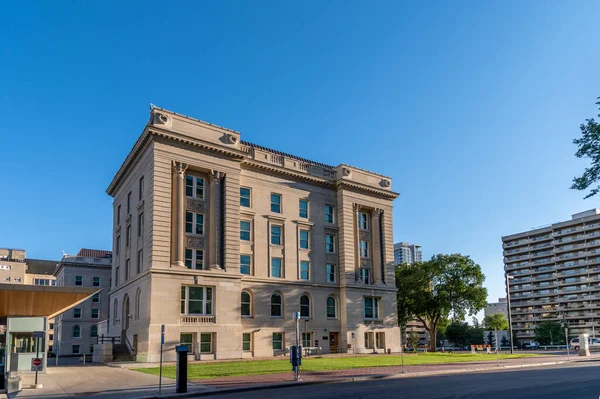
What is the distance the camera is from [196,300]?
4222 cm

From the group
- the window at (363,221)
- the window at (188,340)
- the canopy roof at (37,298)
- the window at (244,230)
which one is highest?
the window at (363,221)

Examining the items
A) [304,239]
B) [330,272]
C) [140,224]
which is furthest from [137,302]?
[330,272]

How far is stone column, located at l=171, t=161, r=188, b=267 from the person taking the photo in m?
41.9

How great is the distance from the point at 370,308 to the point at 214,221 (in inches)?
834

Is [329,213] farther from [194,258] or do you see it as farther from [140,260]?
[140,260]

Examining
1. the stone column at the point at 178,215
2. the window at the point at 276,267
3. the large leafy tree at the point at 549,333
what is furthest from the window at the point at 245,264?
the large leafy tree at the point at 549,333

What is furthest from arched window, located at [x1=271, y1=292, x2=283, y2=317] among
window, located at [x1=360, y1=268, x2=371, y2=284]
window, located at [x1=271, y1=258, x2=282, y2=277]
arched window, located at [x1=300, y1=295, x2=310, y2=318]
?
window, located at [x1=360, y1=268, x2=371, y2=284]

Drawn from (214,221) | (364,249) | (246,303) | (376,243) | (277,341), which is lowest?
(277,341)

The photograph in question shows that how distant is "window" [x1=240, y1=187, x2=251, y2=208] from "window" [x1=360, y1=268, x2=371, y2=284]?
15.8 meters

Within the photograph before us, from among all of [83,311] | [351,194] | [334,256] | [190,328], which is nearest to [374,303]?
[334,256]

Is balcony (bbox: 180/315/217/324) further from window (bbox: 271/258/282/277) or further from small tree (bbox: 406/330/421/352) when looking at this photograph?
small tree (bbox: 406/330/421/352)

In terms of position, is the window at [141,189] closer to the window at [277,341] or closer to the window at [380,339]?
the window at [277,341]

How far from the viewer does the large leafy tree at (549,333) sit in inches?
4387

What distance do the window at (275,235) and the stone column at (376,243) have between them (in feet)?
40.7
